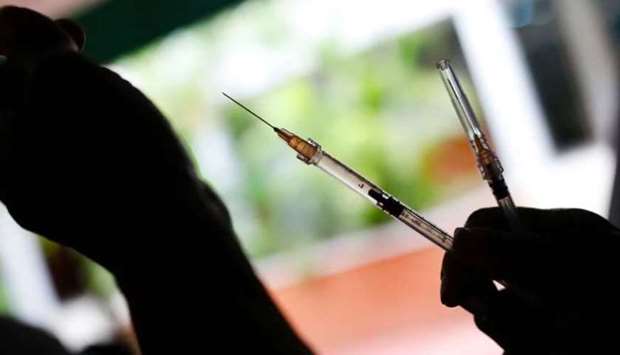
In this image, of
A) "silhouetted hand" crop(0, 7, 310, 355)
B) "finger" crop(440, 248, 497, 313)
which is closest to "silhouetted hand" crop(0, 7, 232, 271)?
"silhouetted hand" crop(0, 7, 310, 355)

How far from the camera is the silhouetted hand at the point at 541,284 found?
30cm

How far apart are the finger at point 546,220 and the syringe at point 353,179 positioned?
0.03m

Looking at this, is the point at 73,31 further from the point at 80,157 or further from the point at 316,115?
the point at 316,115

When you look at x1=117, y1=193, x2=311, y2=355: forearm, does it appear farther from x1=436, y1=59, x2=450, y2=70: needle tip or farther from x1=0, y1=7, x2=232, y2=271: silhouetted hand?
x1=436, y1=59, x2=450, y2=70: needle tip

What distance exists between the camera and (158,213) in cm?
35

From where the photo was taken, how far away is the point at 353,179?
0.38 meters

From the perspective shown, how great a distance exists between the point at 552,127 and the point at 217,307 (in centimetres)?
198

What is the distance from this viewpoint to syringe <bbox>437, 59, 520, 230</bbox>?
347 millimetres

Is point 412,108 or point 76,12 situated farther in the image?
point 412,108

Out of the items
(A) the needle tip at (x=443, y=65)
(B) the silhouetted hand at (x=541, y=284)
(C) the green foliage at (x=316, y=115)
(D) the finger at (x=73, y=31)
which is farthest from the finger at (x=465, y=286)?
(C) the green foliage at (x=316, y=115)

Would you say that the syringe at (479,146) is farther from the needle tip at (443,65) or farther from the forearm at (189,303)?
the forearm at (189,303)

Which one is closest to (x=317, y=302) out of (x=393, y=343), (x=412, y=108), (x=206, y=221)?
(x=393, y=343)

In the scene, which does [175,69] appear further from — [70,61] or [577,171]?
[70,61]

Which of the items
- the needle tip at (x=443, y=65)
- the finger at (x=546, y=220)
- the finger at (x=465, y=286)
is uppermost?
the needle tip at (x=443, y=65)
